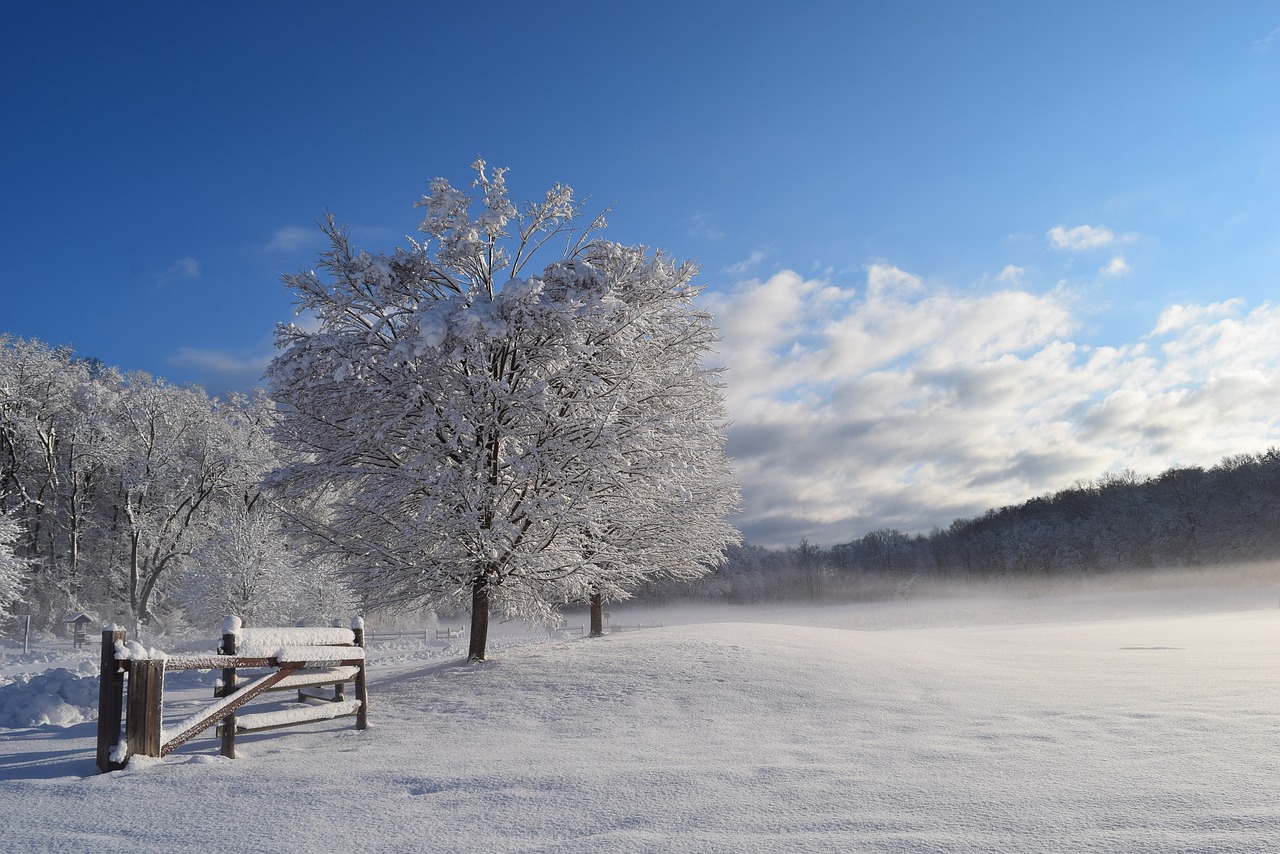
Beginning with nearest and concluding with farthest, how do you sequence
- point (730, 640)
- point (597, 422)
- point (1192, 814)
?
point (1192, 814) < point (597, 422) < point (730, 640)

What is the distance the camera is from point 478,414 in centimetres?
1296

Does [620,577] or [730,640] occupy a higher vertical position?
[620,577]

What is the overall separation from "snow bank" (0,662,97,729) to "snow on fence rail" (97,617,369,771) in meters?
4.94

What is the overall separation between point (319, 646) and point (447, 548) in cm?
454

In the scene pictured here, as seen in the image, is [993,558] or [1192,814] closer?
[1192,814]

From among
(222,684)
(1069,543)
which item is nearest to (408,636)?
(222,684)

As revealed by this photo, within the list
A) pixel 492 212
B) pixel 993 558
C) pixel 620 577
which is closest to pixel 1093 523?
pixel 993 558

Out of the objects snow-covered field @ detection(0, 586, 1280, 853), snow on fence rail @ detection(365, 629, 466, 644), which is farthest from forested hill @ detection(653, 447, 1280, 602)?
snow-covered field @ detection(0, 586, 1280, 853)

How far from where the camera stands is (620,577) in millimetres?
17125

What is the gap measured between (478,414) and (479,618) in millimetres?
4041

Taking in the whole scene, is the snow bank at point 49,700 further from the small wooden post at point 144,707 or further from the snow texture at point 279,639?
the small wooden post at point 144,707

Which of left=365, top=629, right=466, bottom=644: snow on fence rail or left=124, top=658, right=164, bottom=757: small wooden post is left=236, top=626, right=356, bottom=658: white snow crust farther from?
left=365, top=629, right=466, bottom=644: snow on fence rail

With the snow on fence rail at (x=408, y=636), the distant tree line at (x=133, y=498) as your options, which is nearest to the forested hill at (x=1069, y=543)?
the snow on fence rail at (x=408, y=636)

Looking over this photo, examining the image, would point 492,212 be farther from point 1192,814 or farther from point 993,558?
point 993,558
